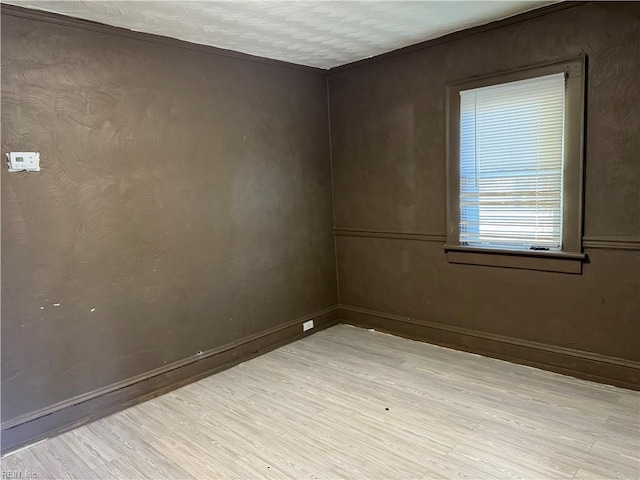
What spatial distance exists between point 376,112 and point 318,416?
2.67 m

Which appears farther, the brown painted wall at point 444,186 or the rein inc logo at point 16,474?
the brown painted wall at point 444,186

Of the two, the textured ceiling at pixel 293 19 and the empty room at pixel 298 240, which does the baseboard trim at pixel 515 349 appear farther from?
the textured ceiling at pixel 293 19

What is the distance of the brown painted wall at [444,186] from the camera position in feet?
9.29

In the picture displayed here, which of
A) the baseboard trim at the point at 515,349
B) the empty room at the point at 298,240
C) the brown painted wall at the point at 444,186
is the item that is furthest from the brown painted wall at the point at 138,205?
the baseboard trim at the point at 515,349

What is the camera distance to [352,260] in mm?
4488

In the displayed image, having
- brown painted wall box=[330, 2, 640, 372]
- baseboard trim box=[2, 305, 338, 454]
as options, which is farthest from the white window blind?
baseboard trim box=[2, 305, 338, 454]

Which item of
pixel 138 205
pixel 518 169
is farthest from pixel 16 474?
pixel 518 169

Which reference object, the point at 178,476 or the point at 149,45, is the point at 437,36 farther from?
the point at 178,476

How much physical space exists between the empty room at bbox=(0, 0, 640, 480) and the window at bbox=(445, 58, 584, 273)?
0.02 m

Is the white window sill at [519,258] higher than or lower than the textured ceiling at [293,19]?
lower

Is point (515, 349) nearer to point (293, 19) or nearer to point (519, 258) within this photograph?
point (519, 258)

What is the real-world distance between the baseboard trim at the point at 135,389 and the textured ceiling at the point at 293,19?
2394 millimetres

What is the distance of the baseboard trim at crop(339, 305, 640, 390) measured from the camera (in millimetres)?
2982

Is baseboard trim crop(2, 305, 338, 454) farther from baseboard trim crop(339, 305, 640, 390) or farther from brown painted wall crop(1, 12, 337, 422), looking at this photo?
baseboard trim crop(339, 305, 640, 390)
